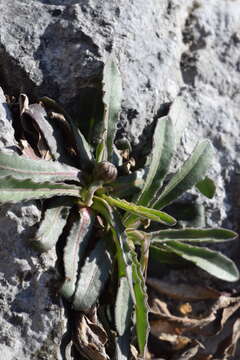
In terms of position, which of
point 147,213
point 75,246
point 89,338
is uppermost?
point 147,213

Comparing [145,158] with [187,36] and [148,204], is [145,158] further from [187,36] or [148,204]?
[187,36]

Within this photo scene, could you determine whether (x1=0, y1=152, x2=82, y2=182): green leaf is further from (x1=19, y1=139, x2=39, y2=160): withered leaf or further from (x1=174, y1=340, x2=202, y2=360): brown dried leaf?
(x1=174, y1=340, x2=202, y2=360): brown dried leaf

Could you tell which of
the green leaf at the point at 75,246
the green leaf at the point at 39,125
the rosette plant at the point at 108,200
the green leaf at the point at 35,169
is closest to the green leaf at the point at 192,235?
the rosette plant at the point at 108,200

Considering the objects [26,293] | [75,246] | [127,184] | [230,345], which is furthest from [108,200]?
[230,345]

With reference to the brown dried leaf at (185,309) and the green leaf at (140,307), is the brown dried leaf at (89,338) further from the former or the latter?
the brown dried leaf at (185,309)

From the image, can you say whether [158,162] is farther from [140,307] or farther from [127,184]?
[140,307]

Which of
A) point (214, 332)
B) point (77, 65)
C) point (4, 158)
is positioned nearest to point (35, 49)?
point (77, 65)
